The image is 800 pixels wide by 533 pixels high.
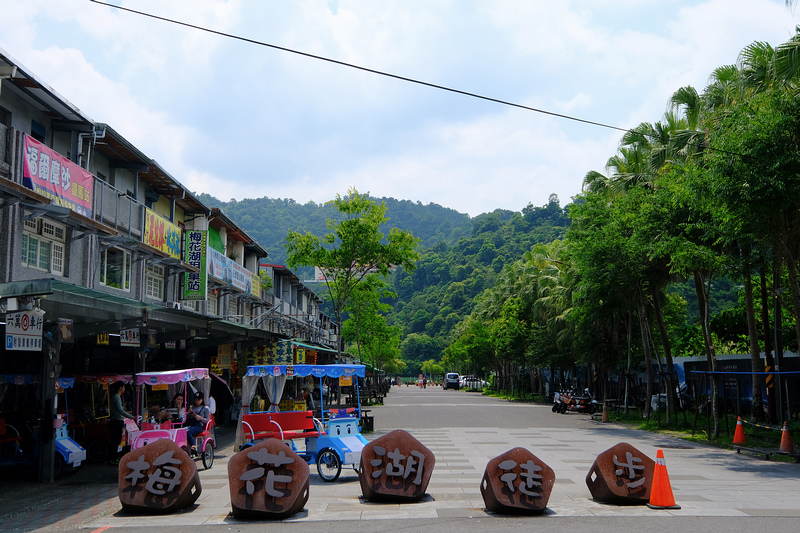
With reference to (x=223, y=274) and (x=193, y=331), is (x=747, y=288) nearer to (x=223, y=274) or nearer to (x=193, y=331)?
(x=193, y=331)

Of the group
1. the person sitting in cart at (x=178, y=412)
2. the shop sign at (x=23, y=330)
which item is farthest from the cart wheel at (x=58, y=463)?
the shop sign at (x=23, y=330)

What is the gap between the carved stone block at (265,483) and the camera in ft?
32.2

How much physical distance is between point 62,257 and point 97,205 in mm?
1888

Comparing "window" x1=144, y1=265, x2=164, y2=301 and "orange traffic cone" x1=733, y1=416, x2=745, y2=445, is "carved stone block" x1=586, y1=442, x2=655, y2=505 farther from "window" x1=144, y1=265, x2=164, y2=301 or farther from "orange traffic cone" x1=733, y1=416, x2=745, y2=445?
"window" x1=144, y1=265, x2=164, y2=301

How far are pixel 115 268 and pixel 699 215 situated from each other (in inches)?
756

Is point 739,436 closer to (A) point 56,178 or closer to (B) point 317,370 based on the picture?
(B) point 317,370

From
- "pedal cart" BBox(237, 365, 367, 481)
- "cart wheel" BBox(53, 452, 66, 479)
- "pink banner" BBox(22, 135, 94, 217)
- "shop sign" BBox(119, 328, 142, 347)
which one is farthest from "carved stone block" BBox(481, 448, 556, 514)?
"pink banner" BBox(22, 135, 94, 217)

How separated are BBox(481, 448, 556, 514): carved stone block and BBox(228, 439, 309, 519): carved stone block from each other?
285 cm

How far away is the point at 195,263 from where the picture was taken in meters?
27.3

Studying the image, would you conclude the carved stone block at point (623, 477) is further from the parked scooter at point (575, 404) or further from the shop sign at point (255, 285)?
the shop sign at point (255, 285)

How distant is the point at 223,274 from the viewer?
3234cm

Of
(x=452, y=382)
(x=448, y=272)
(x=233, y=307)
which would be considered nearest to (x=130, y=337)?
(x=233, y=307)

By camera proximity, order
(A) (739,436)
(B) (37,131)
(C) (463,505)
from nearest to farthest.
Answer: (C) (463,505), (B) (37,131), (A) (739,436)

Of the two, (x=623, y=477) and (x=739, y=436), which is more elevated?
(x=623, y=477)
